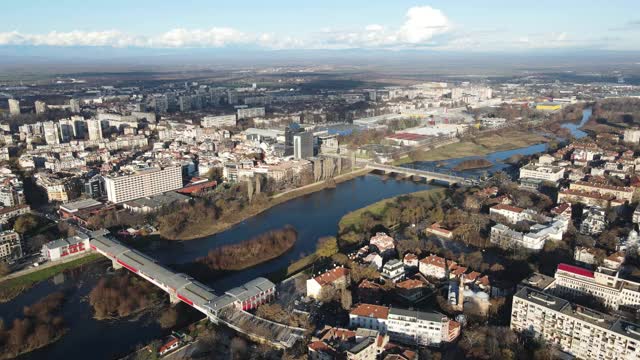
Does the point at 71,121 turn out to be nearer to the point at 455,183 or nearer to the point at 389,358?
the point at 455,183

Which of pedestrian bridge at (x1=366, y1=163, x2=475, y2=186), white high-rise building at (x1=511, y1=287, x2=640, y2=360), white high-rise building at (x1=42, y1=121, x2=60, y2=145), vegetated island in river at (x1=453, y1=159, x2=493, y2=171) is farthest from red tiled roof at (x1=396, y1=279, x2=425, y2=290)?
white high-rise building at (x1=42, y1=121, x2=60, y2=145)

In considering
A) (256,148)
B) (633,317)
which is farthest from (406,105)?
(633,317)

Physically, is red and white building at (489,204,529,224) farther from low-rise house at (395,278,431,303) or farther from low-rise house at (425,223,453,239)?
low-rise house at (395,278,431,303)

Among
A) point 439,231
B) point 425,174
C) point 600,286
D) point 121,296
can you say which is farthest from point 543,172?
point 121,296

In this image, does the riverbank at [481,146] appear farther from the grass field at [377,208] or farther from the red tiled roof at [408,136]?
the grass field at [377,208]

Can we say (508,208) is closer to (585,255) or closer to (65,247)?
(585,255)
